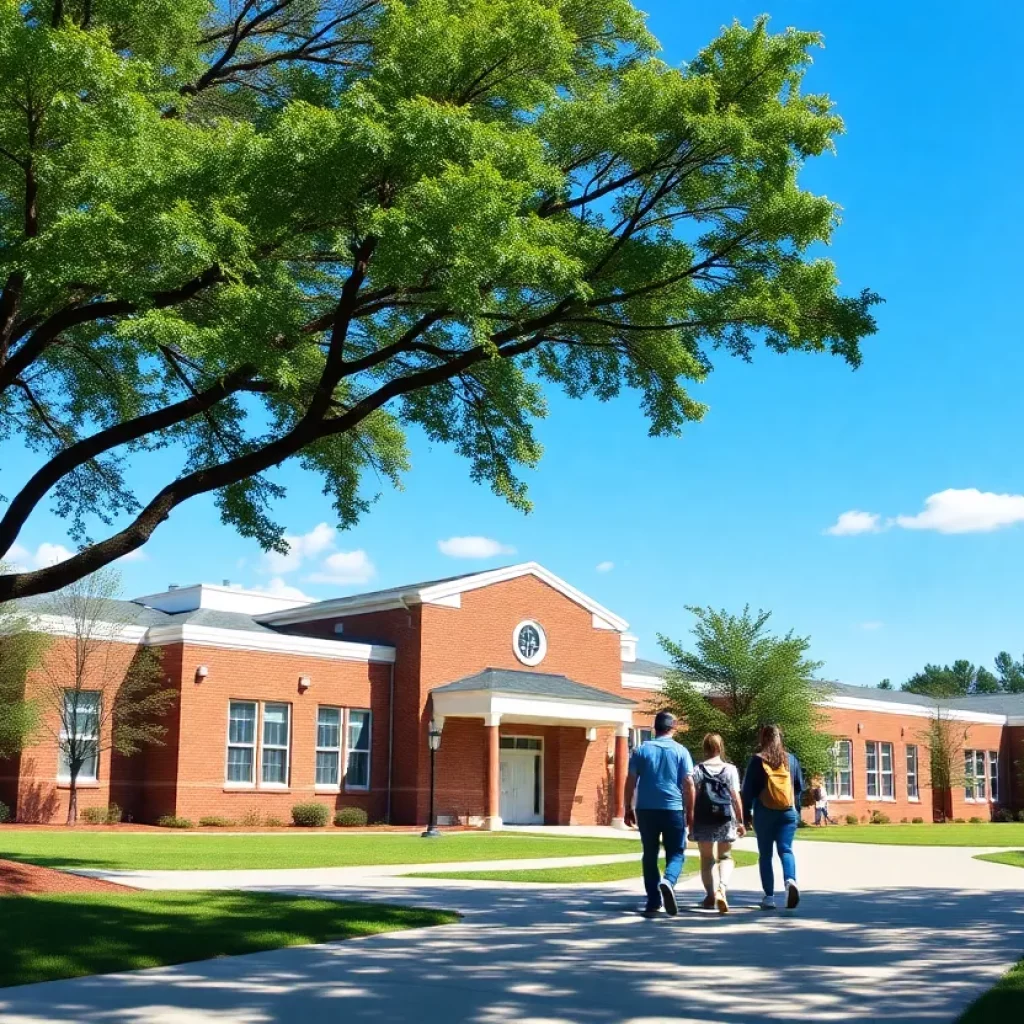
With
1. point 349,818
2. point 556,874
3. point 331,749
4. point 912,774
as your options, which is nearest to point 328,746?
point 331,749

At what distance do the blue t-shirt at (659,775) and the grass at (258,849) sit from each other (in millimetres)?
7487

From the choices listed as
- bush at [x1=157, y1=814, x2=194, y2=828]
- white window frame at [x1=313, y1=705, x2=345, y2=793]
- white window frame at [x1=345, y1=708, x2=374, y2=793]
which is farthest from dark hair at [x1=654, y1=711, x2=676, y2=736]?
white window frame at [x1=345, y1=708, x2=374, y2=793]

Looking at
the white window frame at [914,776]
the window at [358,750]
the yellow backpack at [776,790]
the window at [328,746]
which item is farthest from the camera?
the white window frame at [914,776]

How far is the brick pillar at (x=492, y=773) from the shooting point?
33.2 m

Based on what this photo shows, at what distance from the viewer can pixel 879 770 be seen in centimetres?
5138

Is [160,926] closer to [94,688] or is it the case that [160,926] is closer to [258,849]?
[258,849]

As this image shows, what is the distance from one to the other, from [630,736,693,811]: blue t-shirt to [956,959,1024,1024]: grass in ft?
11.0

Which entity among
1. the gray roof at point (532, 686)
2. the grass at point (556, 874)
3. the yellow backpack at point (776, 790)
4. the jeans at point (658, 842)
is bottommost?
the grass at point (556, 874)

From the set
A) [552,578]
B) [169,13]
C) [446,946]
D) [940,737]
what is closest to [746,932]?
[446,946]

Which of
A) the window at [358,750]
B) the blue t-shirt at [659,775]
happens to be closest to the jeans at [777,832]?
the blue t-shirt at [659,775]

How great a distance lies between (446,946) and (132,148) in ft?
23.7

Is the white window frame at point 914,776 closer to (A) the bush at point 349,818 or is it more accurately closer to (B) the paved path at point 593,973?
(A) the bush at point 349,818

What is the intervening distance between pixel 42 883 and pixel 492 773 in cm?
2183

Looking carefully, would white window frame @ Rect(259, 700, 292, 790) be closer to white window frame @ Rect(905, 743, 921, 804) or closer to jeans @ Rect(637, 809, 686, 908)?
jeans @ Rect(637, 809, 686, 908)
